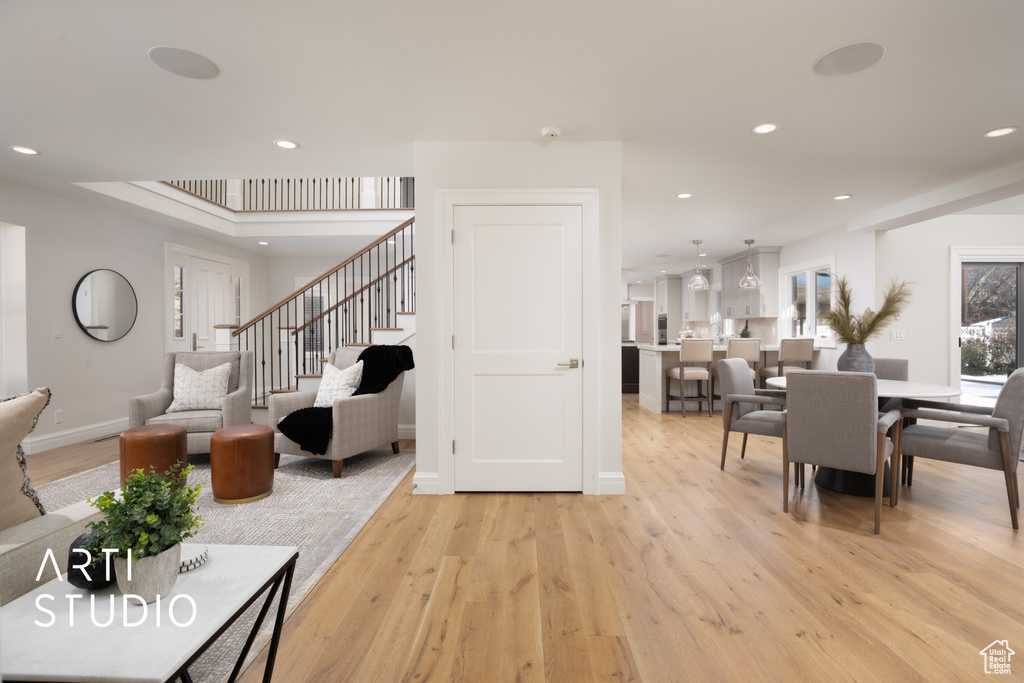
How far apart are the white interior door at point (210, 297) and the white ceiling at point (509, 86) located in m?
2.46

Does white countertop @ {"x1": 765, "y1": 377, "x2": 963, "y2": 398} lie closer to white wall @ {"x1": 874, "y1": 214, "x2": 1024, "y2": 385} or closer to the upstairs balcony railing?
white wall @ {"x1": 874, "y1": 214, "x2": 1024, "y2": 385}

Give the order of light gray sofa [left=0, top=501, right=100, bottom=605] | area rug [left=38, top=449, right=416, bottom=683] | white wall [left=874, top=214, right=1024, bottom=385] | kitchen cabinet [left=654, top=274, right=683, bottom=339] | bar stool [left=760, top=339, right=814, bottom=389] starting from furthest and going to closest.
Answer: kitchen cabinet [left=654, top=274, right=683, bottom=339]
bar stool [left=760, top=339, right=814, bottom=389]
white wall [left=874, top=214, right=1024, bottom=385]
area rug [left=38, top=449, right=416, bottom=683]
light gray sofa [left=0, top=501, right=100, bottom=605]

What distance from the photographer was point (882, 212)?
5.45 meters

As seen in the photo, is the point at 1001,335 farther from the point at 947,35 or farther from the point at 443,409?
the point at 443,409

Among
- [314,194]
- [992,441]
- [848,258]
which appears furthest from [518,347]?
[314,194]

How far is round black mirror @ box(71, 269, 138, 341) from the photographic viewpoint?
16.5 feet

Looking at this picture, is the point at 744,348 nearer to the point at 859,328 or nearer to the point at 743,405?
the point at 743,405

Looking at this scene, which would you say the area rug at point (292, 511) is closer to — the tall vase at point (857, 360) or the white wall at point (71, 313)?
the white wall at point (71, 313)

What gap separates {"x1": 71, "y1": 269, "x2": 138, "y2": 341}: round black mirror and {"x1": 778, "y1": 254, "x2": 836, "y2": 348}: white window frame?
8.26m

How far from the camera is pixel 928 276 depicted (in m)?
5.84

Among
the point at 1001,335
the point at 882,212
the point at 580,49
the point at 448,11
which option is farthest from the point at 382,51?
the point at 1001,335

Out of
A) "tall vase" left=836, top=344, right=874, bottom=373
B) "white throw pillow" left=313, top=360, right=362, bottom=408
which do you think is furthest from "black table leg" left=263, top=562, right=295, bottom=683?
"tall vase" left=836, top=344, right=874, bottom=373

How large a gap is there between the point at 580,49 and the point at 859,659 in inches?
106

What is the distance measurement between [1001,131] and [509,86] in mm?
3371
